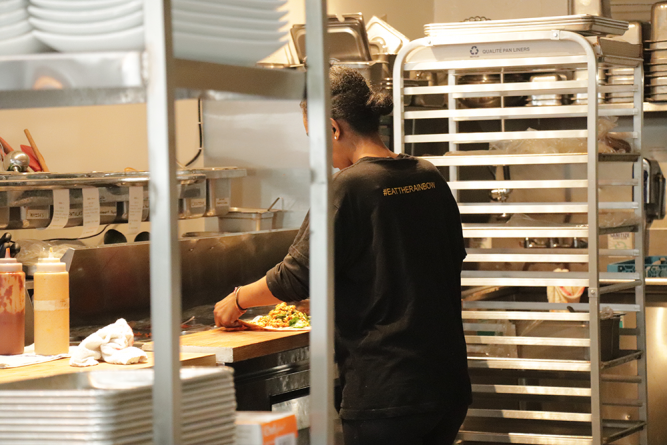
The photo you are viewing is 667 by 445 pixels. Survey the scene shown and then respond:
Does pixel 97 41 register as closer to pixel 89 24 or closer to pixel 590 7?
pixel 89 24

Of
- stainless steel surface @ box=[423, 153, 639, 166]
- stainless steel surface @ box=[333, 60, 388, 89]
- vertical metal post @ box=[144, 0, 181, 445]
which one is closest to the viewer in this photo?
vertical metal post @ box=[144, 0, 181, 445]

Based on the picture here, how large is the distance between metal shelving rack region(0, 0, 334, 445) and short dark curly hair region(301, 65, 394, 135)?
158 cm

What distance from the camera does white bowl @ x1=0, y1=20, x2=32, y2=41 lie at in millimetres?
952

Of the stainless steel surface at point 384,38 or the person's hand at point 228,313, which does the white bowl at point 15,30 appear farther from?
the stainless steel surface at point 384,38

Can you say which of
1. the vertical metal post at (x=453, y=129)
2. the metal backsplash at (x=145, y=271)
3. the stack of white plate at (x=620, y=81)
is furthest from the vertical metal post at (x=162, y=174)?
the stack of white plate at (x=620, y=81)

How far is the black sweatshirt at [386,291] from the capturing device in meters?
2.43

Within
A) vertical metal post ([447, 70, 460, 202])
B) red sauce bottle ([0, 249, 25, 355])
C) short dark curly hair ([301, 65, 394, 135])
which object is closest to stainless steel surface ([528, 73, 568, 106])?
vertical metal post ([447, 70, 460, 202])

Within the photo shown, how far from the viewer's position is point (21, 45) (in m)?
0.96

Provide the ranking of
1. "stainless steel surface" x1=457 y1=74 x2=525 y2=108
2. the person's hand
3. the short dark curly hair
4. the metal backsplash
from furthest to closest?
"stainless steel surface" x1=457 y1=74 x2=525 y2=108
the metal backsplash
the person's hand
the short dark curly hair

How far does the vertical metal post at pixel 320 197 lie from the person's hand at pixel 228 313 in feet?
5.88

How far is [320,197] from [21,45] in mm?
391

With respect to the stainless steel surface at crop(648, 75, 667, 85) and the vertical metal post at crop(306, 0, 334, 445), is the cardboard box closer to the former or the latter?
the vertical metal post at crop(306, 0, 334, 445)

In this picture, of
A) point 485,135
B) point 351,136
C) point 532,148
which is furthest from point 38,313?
point 532,148

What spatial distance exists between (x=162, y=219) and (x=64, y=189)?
2.36m
